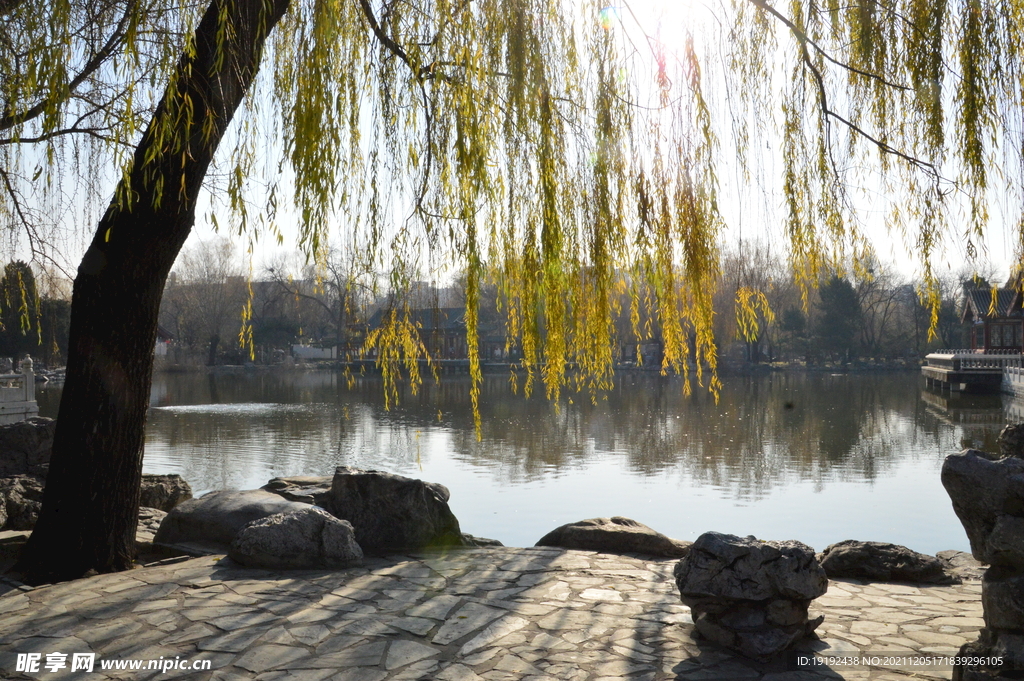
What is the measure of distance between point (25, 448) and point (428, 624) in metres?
7.54

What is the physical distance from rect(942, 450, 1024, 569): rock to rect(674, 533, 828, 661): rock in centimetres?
79

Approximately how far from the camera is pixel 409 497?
644 cm

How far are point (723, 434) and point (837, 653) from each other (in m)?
16.5

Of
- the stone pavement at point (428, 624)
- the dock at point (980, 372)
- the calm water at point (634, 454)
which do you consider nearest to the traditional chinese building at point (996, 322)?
the dock at point (980, 372)

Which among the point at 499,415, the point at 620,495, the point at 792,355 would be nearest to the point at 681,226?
the point at 620,495

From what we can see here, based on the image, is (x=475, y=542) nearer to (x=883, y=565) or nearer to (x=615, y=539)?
(x=615, y=539)

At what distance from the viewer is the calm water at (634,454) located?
1121 cm

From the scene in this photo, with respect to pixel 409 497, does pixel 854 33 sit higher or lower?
higher

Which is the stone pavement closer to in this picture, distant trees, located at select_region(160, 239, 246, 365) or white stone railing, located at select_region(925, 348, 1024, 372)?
white stone railing, located at select_region(925, 348, 1024, 372)

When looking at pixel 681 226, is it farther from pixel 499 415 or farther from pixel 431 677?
pixel 499 415

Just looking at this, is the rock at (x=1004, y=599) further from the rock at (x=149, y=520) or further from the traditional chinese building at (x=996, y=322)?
the traditional chinese building at (x=996, y=322)

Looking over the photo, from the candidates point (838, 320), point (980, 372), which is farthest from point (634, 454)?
point (838, 320)

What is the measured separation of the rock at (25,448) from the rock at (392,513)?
199 inches

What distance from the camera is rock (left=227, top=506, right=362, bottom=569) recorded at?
213 inches
